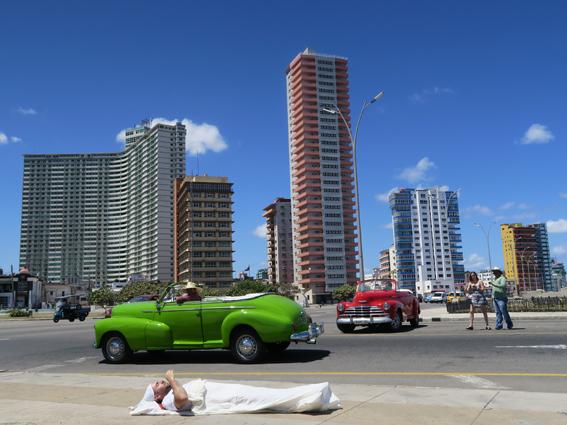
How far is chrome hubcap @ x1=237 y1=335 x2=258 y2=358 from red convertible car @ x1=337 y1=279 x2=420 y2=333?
20.5ft

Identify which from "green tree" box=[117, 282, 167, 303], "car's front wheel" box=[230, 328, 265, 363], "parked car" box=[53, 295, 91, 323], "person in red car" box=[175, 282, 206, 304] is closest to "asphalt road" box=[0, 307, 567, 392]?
"car's front wheel" box=[230, 328, 265, 363]

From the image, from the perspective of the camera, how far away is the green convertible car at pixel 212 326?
9.73m

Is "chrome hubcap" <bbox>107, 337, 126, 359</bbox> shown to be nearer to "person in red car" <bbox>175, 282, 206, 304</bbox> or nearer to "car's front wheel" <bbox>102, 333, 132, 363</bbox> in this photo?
"car's front wheel" <bbox>102, 333, 132, 363</bbox>

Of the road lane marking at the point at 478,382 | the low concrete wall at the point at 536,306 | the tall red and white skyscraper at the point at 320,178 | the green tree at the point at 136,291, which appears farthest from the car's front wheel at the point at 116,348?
the tall red and white skyscraper at the point at 320,178

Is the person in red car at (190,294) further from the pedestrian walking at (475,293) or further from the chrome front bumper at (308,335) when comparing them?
the pedestrian walking at (475,293)

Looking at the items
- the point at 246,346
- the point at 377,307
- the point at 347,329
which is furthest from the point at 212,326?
the point at 347,329

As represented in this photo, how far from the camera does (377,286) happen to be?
17047mm

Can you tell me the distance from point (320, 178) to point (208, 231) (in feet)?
119

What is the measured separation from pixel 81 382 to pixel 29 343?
418 inches

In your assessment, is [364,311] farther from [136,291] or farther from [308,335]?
[136,291]

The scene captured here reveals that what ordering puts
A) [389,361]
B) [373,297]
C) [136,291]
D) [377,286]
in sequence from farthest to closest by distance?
1. [136,291]
2. [377,286]
3. [373,297]
4. [389,361]

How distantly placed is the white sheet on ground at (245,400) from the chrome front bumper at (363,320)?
9.62 metres

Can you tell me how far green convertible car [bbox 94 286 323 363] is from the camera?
973 centimetres

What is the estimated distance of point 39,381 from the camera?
9266 millimetres
